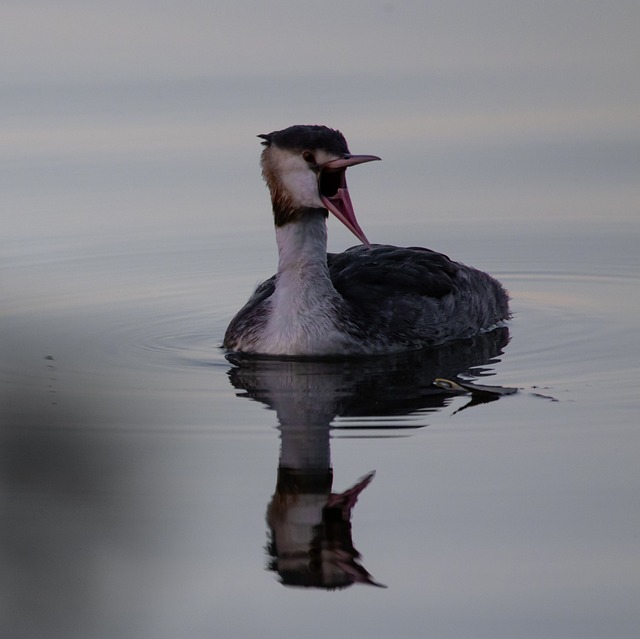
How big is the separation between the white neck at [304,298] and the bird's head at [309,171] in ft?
0.51

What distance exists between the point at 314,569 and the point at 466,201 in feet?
34.3

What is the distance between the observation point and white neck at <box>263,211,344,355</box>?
10219 millimetres

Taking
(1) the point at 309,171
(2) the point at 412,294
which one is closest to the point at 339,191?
(1) the point at 309,171

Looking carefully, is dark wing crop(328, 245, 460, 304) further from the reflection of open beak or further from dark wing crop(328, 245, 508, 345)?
the reflection of open beak

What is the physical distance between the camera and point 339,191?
404 inches

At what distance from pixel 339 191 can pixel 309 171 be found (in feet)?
1.00

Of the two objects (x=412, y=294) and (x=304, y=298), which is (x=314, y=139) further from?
→ (x=412, y=294)

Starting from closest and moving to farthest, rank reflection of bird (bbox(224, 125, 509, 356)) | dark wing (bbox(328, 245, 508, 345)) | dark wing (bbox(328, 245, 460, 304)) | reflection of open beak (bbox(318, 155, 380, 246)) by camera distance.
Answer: reflection of open beak (bbox(318, 155, 380, 246)) → reflection of bird (bbox(224, 125, 509, 356)) → dark wing (bbox(328, 245, 508, 345)) → dark wing (bbox(328, 245, 460, 304))

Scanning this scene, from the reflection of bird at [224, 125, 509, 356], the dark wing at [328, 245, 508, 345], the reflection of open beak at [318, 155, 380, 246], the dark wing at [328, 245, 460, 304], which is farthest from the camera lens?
the dark wing at [328, 245, 460, 304]

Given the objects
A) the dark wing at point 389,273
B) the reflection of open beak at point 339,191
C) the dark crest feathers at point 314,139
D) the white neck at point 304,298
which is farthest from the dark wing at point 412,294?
the dark crest feathers at point 314,139

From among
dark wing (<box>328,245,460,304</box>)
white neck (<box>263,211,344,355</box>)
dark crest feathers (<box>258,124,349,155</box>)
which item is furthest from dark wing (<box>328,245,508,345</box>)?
dark crest feathers (<box>258,124,349,155</box>)

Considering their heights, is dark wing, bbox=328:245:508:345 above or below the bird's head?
below

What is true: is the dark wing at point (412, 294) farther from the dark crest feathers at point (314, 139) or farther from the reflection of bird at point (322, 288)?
the dark crest feathers at point (314, 139)

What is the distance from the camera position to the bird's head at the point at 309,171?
A: 10.0 m
